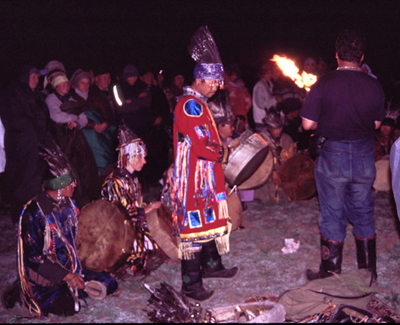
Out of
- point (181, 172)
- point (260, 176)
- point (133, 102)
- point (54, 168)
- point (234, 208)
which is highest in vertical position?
point (133, 102)

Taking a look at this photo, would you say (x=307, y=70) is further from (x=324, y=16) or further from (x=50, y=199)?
(x=50, y=199)

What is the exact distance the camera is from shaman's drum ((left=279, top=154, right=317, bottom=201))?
21.6ft

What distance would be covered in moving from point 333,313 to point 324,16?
12.8 m

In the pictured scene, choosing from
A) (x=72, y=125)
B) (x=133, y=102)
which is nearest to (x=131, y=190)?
(x=72, y=125)

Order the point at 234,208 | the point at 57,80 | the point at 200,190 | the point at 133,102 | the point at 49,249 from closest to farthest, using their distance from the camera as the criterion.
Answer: the point at 49,249, the point at 200,190, the point at 234,208, the point at 57,80, the point at 133,102

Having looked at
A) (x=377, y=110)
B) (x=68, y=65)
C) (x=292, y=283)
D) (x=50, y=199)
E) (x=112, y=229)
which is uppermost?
(x=68, y=65)

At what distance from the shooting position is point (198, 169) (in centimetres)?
398

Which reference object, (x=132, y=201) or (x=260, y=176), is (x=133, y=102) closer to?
(x=260, y=176)

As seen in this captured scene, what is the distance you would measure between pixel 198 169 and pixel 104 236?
1.12 meters

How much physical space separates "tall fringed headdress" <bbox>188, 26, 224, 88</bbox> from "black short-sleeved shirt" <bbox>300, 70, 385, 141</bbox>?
89cm

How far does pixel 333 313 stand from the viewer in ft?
11.1

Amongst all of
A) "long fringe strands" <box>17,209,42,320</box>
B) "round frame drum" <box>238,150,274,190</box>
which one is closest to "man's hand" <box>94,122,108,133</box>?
"round frame drum" <box>238,150,274,190</box>

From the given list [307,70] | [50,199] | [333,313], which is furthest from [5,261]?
[307,70]

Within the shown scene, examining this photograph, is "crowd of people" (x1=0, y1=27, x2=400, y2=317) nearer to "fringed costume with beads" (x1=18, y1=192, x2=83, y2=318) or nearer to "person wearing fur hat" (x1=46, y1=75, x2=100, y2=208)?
"fringed costume with beads" (x1=18, y1=192, x2=83, y2=318)
